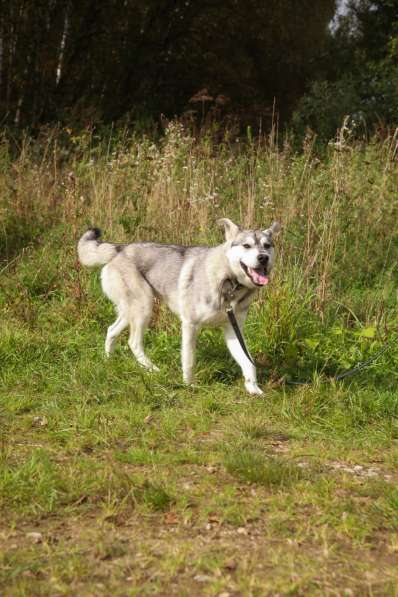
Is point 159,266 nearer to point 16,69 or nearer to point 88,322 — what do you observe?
point 88,322

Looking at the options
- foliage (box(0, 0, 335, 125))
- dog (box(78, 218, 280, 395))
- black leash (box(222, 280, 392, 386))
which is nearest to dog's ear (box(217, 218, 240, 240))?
dog (box(78, 218, 280, 395))

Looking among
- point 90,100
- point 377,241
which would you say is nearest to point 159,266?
point 377,241

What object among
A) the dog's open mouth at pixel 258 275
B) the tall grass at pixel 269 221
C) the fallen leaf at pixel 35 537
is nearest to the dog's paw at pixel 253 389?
the tall grass at pixel 269 221

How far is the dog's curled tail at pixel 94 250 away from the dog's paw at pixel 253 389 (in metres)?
1.76

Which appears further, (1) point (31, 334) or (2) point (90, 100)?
(2) point (90, 100)

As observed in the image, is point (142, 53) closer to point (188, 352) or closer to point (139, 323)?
point (139, 323)

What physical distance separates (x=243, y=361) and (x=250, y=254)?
0.86 m

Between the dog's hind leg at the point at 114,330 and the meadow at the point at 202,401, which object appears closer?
the meadow at the point at 202,401

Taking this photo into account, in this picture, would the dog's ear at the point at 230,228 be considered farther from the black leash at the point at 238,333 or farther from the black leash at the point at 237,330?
the black leash at the point at 237,330

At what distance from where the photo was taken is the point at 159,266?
5969mm

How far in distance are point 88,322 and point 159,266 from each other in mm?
1048

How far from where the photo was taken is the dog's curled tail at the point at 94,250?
6.10 meters

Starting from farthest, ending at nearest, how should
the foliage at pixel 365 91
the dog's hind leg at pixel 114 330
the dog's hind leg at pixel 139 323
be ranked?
the foliage at pixel 365 91
the dog's hind leg at pixel 114 330
the dog's hind leg at pixel 139 323

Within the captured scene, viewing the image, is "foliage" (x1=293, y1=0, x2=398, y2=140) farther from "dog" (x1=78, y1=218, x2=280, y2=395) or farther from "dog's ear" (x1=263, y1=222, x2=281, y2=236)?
"dog" (x1=78, y1=218, x2=280, y2=395)
